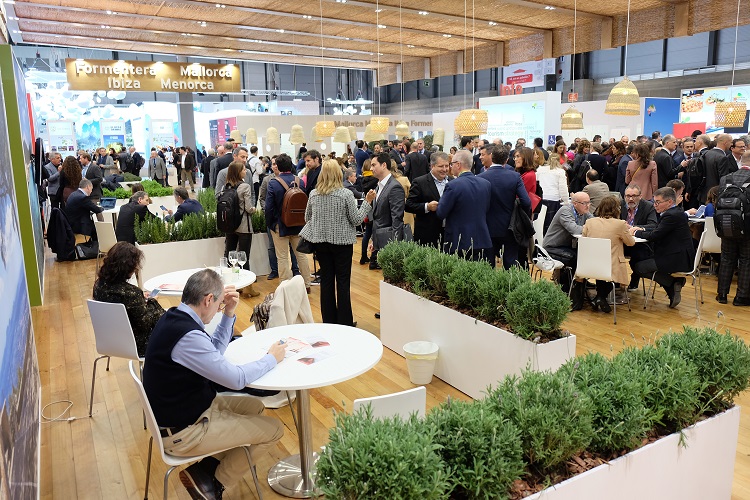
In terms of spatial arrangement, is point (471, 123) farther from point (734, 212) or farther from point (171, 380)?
point (171, 380)

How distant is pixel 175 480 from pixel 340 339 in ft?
3.97

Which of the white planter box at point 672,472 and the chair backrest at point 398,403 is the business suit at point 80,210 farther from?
the white planter box at point 672,472

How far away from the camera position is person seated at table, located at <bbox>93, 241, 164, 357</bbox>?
141 inches

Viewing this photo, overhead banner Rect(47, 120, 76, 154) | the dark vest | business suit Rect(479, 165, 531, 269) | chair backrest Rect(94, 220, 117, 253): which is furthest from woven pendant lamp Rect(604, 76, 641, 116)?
overhead banner Rect(47, 120, 76, 154)

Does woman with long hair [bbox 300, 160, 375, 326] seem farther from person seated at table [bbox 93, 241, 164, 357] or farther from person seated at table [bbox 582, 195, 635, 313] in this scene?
person seated at table [bbox 582, 195, 635, 313]

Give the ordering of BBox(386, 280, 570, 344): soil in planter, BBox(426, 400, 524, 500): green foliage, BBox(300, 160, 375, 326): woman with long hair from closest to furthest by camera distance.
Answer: BBox(426, 400, 524, 500): green foliage
BBox(386, 280, 570, 344): soil in planter
BBox(300, 160, 375, 326): woman with long hair

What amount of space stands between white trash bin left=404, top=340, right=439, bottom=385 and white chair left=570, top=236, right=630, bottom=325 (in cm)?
197

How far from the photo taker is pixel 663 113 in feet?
53.3

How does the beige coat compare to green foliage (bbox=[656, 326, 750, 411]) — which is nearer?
green foliage (bbox=[656, 326, 750, 411])

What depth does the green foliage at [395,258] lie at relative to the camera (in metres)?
4.90

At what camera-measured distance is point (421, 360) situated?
4312 mm

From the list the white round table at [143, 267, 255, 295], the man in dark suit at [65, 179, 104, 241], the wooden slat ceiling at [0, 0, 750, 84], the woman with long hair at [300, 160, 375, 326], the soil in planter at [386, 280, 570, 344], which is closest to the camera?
the soil in planter at [386, 280, 570, 344]

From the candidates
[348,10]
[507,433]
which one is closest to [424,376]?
[507,433]

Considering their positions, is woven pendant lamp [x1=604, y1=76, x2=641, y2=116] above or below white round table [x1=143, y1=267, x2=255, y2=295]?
above
